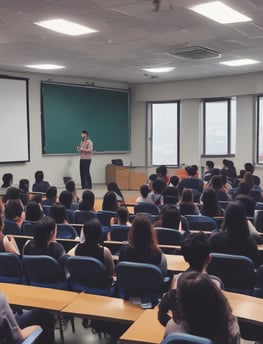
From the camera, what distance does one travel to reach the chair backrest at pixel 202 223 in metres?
4.82

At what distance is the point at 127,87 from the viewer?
45.4 ft

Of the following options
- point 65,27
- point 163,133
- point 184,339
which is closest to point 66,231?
point 184,339

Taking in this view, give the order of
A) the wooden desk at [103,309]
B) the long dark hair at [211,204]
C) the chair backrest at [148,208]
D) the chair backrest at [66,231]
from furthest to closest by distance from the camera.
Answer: the chair backrest at [148,208], the long dark hair at [211,204], the chair backrest at [66,231], the wooden desk at [103,309]

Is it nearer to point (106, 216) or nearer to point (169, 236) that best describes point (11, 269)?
point (169, 236)

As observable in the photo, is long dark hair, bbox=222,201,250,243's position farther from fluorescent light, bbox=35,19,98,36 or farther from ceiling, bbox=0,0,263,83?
fluorescent light, bbox=35,19,98,36

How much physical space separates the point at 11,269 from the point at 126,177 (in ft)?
31.1

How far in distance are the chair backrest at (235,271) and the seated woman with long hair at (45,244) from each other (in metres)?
1.14

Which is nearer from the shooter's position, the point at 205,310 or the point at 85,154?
the point at 205,310

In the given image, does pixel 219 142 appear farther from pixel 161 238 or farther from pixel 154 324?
pixel 154 324

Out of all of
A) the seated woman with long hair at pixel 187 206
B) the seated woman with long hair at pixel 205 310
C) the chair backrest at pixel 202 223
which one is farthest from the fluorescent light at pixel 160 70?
the seated woman with long hair at pixel 205 310

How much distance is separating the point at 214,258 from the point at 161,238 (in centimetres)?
127

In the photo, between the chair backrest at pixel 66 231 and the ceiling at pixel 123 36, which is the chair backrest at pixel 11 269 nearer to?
the chair backrest at pixel 66 231

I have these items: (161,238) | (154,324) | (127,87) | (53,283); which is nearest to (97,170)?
(127,87)

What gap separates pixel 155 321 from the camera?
2.31 meters
